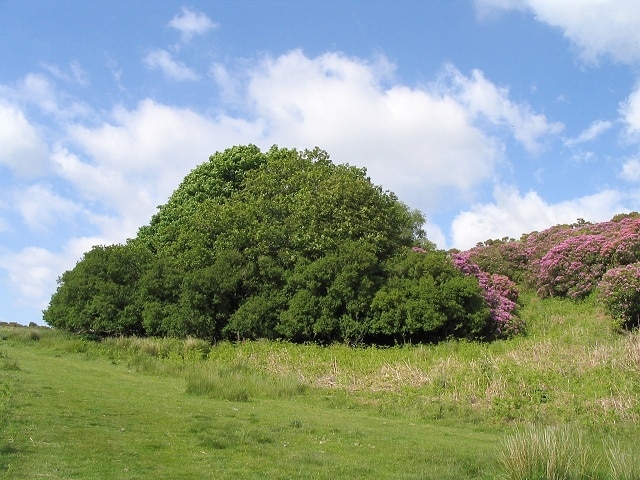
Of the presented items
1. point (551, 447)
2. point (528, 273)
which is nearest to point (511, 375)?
point (551, 447)

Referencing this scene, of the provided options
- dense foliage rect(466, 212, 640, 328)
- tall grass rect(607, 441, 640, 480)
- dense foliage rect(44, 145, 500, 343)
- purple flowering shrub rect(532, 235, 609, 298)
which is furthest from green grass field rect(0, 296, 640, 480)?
purple flowering shrub rect(532, 235, 609, 298)

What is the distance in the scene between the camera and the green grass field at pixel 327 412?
9602 millimetres

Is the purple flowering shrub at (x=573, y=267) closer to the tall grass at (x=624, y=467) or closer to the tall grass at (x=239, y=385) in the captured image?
the tall grass at (x=239, y=385)

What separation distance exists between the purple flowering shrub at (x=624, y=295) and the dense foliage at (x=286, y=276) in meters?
5.49

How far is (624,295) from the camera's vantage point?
2842 cm

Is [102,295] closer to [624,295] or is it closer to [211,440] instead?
[211,440]

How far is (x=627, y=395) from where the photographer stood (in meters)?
16.4

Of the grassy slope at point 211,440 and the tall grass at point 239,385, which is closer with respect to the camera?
the grassy slope at point 211,440

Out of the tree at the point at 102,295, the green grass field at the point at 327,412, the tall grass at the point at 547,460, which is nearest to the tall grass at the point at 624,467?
the green grass field at the point at 327,412

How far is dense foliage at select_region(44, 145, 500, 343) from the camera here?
30.8 metres

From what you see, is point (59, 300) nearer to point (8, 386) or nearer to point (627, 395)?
point (8, 386)

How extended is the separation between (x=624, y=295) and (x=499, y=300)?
6875 millimetres

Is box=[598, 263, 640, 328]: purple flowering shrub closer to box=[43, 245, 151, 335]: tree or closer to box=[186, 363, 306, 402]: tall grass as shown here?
box=[186, 363, 306, 402]: tall grass

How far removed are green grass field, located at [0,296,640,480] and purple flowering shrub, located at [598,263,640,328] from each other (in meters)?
0.86
